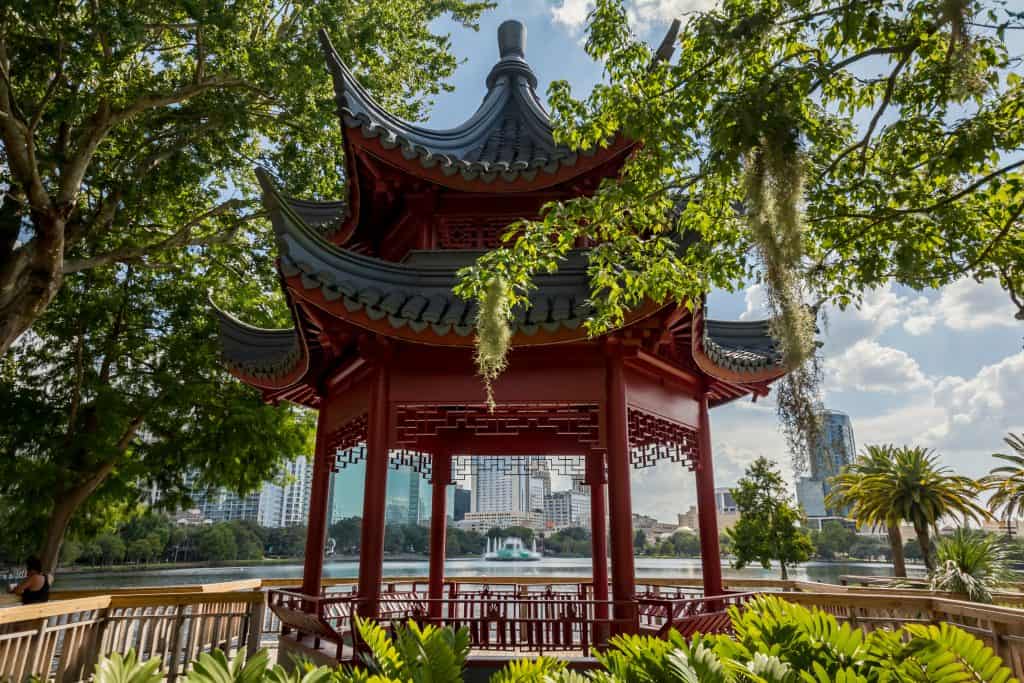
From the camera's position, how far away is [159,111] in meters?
13.1

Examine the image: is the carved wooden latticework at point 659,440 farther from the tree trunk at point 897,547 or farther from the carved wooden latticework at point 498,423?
the tree trunk at point 897,547

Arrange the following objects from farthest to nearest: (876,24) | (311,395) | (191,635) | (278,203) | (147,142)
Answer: (147,142), (311,395), (191,635), (278,203), (876,24)

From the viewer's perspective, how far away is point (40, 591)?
821 cm

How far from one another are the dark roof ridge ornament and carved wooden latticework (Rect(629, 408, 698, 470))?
22.7 ft

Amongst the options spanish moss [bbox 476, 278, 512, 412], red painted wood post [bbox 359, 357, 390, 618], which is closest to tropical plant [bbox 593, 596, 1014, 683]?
spanish moss [bbox 476, 278, 512, 412]

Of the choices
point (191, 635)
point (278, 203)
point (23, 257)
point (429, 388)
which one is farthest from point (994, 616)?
point (23, 257)

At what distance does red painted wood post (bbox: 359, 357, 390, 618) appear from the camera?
6.91m

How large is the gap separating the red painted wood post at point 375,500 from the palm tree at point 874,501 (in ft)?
84.8

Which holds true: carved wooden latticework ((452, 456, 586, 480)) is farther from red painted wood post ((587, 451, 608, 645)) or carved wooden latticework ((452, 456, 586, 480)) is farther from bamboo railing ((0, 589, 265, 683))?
bamboo railing ((0, 589, 265, 683))

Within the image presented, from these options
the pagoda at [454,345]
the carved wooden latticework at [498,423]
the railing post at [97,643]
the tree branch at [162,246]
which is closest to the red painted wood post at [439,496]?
the pagoda at [454,345]

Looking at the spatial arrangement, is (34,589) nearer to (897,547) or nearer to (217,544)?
(897,547)

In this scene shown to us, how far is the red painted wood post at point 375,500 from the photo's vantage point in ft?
22.7

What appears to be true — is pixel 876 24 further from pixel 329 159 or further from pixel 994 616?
pixel 329 159

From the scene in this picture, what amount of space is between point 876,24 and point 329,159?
12510mm
